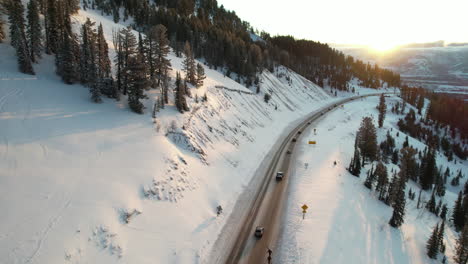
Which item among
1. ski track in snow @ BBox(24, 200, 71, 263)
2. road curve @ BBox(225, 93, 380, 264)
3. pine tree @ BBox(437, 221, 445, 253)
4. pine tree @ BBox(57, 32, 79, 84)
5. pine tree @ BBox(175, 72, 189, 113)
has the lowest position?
pine tree @ BBox(437, 221, 445, 253)

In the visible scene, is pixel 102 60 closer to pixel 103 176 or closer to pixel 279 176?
pixel 103 176

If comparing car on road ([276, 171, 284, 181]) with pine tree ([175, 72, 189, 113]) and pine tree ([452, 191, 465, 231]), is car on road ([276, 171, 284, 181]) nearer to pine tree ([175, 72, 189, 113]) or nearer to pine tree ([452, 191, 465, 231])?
pine tree ([175, 72, 189, 113])

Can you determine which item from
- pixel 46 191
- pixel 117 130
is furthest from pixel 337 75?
pixel 46 191

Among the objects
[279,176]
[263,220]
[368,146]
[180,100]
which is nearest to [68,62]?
[180,100]

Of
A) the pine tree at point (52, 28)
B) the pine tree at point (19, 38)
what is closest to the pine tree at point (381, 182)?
the pine tree at point (19, 38)

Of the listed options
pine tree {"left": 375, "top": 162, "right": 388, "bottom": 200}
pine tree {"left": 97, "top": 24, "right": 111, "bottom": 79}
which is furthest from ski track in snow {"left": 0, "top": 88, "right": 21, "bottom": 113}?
pine tree {"left": 375, "top": 162, "right": 388, "bottom": 200}
